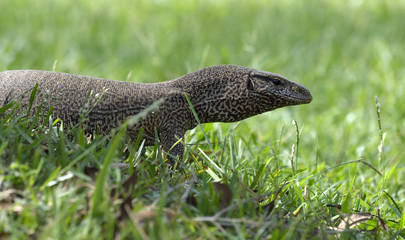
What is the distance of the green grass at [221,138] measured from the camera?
248 cm

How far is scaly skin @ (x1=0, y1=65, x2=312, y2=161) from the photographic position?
144 inches

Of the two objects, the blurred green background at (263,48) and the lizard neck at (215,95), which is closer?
the lizard neck at (215,95)

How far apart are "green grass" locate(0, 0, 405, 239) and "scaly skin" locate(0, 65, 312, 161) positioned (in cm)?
18

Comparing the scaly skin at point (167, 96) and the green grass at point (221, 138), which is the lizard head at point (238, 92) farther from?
the green grass at point (221, 138)

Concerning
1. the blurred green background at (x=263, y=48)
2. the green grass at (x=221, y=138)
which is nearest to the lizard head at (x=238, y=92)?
the green grass at (x=221, y=138)

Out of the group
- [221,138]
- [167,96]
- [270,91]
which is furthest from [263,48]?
[167,96]

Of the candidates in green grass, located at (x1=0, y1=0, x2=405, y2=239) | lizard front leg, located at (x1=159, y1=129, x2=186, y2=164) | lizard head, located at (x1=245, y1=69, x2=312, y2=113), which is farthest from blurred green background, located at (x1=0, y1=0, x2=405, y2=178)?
lizard front leg, located at (x1=159, y1=129, x2=186, y2=164)

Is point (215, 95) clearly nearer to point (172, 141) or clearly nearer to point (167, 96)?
point (167, 96)

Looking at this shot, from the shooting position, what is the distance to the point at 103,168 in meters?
2.37

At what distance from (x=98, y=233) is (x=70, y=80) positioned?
171cm

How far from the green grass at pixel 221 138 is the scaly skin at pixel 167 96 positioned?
0.18 meters

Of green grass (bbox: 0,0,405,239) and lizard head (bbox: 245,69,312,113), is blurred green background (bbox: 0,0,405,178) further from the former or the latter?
lizard head (bbox: 245,69,312,113)

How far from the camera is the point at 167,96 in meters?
3.85

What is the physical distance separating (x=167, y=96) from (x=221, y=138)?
3.48 ft
